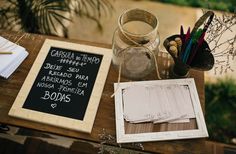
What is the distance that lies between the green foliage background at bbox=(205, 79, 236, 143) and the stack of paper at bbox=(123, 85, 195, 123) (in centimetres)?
80

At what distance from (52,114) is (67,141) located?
610 millimetres

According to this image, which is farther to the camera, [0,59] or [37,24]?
[37,24]

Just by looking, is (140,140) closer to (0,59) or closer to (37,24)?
(0,59)

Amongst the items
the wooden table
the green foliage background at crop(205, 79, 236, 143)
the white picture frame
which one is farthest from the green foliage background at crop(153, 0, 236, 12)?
the white picture frame

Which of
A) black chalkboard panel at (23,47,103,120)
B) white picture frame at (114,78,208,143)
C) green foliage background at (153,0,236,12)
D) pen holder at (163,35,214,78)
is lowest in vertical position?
white picture frame at (114,78,208,143)

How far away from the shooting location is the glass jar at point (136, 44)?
96cm

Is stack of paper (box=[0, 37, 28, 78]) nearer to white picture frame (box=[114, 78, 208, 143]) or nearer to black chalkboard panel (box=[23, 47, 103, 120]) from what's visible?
black chalkboard panel (box=[23, 47, 103, 120])

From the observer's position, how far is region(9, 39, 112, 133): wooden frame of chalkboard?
958 mm

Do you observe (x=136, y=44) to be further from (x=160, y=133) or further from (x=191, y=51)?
(x=160, y=133)

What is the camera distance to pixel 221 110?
6.00ft

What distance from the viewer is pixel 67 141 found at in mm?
1533

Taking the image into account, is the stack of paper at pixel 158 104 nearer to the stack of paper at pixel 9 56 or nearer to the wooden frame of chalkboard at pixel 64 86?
the wooden frame of chalkboard at pixel 64 86

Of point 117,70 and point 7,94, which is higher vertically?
point 117,70

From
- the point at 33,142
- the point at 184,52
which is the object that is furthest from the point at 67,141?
the point at 184,52
